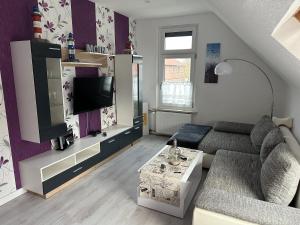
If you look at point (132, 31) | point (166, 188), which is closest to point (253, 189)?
point (166, 188)

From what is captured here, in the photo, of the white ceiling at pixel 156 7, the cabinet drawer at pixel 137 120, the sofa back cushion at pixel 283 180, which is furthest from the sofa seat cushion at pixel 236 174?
the white ceiling at pixel 156 7

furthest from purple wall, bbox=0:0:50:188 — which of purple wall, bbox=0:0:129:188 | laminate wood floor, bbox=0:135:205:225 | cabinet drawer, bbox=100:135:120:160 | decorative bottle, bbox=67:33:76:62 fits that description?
cabinet drawer, bbox=100:135:120:160

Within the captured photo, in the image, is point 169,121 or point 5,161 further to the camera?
point 169,121

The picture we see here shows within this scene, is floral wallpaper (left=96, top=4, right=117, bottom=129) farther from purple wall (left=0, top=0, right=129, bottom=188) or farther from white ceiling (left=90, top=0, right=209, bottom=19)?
purple wall (left=0, top=0, right=129, bottom=188)

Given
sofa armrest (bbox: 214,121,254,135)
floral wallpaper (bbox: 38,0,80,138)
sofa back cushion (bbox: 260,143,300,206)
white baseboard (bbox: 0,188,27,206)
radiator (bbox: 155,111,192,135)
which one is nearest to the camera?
sofa back cushion (bbox: 260,143,300,206)

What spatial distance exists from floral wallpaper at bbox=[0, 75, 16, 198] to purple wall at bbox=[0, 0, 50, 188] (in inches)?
1.8

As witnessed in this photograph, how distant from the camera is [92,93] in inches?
139

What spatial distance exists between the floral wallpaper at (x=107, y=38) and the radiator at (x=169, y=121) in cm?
113

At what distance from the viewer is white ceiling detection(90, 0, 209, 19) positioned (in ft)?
11.7

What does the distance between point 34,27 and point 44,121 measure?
1.14 metres

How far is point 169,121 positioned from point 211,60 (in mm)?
1621

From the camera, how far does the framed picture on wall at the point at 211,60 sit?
4270 mm

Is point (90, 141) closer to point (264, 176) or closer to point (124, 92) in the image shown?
point (124, 92)

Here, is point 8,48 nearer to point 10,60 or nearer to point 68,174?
point 10,60
